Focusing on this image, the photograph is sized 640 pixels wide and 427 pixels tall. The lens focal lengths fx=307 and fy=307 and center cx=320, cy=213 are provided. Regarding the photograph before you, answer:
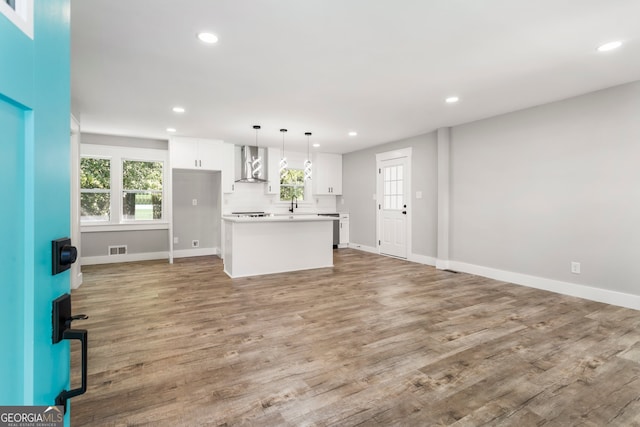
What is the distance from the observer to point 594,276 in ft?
12.5

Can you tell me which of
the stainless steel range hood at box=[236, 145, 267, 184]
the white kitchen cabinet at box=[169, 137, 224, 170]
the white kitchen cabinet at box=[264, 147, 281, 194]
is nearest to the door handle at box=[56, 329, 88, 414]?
the white kitchen cabinet at box=[169, 137, 224, 170]

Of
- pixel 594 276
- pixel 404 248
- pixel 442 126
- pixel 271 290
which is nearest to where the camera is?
pixel 594 276

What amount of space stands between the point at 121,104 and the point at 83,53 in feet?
4.83

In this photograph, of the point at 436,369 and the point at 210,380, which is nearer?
the point at 210,380

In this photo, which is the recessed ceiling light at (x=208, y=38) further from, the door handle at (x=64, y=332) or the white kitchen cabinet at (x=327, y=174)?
the white kitchen cabinet at (x=327, y=174)

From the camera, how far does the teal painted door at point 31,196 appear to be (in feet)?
1.69

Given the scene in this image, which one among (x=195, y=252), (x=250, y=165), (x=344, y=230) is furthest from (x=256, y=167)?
(x=344, y=230)

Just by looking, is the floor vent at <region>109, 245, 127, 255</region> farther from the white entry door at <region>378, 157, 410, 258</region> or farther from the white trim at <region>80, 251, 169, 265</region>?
the white entry door at <region>378, 157, 410, 258</region>

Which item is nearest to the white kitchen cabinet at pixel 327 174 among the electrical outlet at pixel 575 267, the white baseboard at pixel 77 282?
the white baseboard at pixel 77 282

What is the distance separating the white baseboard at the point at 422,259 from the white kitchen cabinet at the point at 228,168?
407 centimetres

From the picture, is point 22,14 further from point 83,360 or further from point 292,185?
point 292,185

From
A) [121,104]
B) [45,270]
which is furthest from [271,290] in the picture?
[45,270]

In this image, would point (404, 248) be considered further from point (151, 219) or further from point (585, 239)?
point (151, 219)

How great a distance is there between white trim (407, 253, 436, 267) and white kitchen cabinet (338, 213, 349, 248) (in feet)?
6.95
